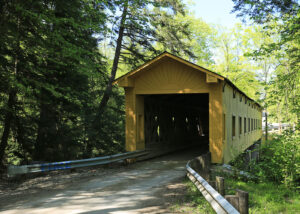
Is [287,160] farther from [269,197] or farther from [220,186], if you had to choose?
[220,186]

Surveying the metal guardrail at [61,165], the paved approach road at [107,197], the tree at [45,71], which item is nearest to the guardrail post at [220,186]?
the paved approach road at [107,197]

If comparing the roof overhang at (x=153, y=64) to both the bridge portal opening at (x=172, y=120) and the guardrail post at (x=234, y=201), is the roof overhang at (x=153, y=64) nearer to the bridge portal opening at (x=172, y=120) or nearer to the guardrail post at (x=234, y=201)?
the bridge portal opening at (x=172, y=120)

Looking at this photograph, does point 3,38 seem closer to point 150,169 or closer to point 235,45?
point 150,169

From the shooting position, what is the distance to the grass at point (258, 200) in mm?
5410

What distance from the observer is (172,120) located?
16938mm

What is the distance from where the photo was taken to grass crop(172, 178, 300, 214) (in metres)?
5.41

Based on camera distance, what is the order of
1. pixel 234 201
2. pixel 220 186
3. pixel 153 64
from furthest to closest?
pixel 153 64 → pixel 220 186 → pixel 234 201

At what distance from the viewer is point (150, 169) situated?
405 inches

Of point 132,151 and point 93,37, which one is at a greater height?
point 93,37

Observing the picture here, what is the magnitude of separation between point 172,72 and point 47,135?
20.1ft

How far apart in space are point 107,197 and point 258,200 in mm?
3716

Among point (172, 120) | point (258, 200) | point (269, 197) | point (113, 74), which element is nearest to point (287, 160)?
point (269, 197)

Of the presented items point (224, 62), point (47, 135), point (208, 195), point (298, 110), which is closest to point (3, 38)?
point (47, 135)

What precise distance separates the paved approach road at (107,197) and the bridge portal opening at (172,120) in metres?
5.04
